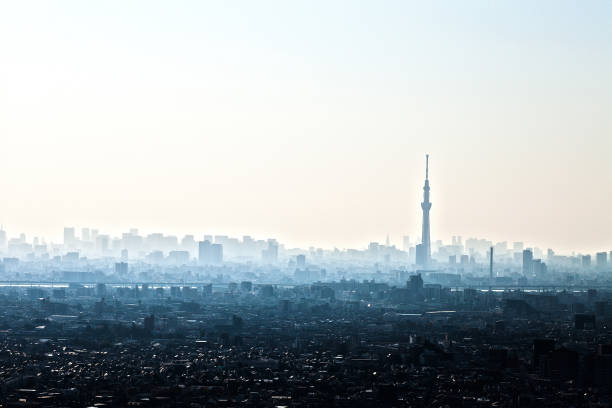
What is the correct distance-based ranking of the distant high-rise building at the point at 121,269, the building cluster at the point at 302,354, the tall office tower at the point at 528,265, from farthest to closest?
the tall office tower at the point at 528,265, the distant high-rise building at the point at 121,269, the building cluster at the point at 302,354

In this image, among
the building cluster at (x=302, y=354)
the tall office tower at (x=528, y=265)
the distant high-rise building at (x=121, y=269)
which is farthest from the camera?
the tall office tower at (x=528, y=265)

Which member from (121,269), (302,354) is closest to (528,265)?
(121,269)

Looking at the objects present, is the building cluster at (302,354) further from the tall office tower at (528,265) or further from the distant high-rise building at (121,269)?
the tall office tower at (528,265)

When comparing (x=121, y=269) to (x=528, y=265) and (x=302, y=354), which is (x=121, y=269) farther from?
(x=302, y=354)

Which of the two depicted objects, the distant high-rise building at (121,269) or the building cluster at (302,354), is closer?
the building cluster at (302,354)

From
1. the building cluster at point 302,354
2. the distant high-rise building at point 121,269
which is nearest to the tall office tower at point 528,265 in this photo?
the distant high-rise building at point 121,269

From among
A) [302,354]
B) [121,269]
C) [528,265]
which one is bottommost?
[302,354]

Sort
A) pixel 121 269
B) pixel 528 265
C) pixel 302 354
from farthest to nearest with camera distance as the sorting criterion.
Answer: pixel 528 265 → pixel 121 269 → pixel 302 354

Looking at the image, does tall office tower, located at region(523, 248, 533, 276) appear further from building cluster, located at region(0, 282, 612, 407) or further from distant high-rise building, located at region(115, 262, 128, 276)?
building cluster, located at region(0, 282, 612, 407)

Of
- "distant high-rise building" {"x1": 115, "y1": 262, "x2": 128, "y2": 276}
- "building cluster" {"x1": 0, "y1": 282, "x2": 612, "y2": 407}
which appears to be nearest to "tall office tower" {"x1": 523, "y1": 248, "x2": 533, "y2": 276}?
"distant high-rise building" {"x1": 115, "y1": 262, "x2": 128, "y2": 276}

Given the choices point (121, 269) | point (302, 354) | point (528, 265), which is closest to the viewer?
point (302, 354)

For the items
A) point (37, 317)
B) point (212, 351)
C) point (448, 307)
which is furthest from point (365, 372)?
point (448, 307)
